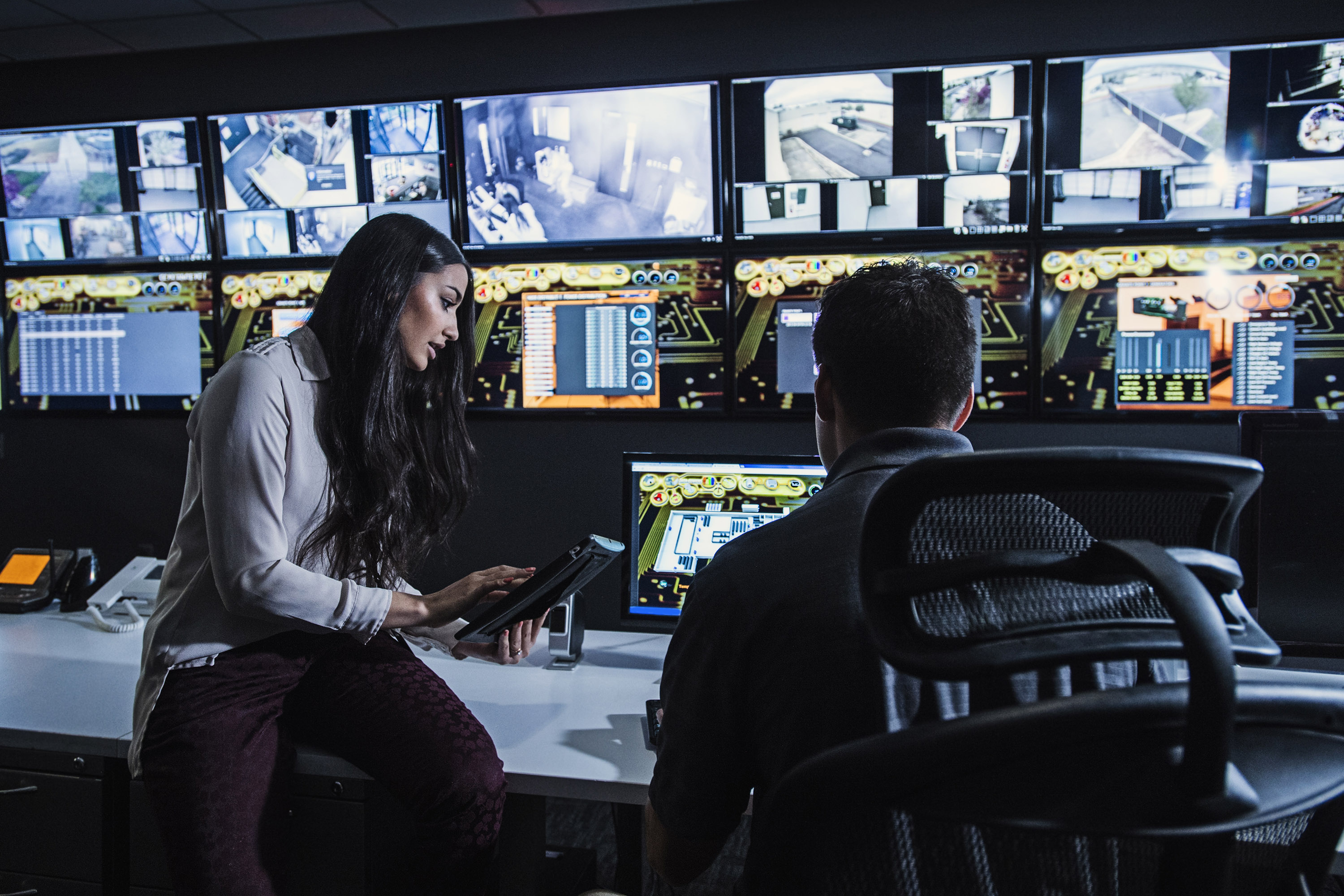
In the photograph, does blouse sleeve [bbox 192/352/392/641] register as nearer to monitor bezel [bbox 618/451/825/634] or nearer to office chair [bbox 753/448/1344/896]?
monitor bezel [bbox 618/451/825/634]

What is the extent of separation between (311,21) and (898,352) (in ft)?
7.66

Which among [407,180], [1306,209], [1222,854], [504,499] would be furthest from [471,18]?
[1222,854]

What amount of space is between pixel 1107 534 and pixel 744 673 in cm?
33

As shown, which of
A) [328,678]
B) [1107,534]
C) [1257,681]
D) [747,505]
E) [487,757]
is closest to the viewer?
[1257,681]

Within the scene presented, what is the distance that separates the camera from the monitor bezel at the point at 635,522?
1710 mm

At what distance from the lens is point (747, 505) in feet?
5.59

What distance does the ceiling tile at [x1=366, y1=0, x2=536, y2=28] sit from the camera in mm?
2268

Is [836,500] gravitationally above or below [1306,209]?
below

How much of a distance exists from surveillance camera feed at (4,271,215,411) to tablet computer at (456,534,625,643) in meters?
1.63

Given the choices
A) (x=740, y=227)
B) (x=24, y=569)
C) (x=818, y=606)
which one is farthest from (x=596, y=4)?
(x=24, y=569)

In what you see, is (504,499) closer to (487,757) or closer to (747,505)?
(747,505)

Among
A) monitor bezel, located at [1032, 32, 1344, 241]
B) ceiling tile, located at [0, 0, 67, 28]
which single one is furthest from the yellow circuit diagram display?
ceiling tile, located at [0, 0, 67, 28]

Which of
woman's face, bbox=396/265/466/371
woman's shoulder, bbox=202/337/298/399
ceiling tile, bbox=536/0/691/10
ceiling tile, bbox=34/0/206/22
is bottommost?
woman's shoulder, bbox=202/337/298/399

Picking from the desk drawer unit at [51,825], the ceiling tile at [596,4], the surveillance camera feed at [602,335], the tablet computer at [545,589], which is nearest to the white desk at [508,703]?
the desk drawer unit at [51,825]
